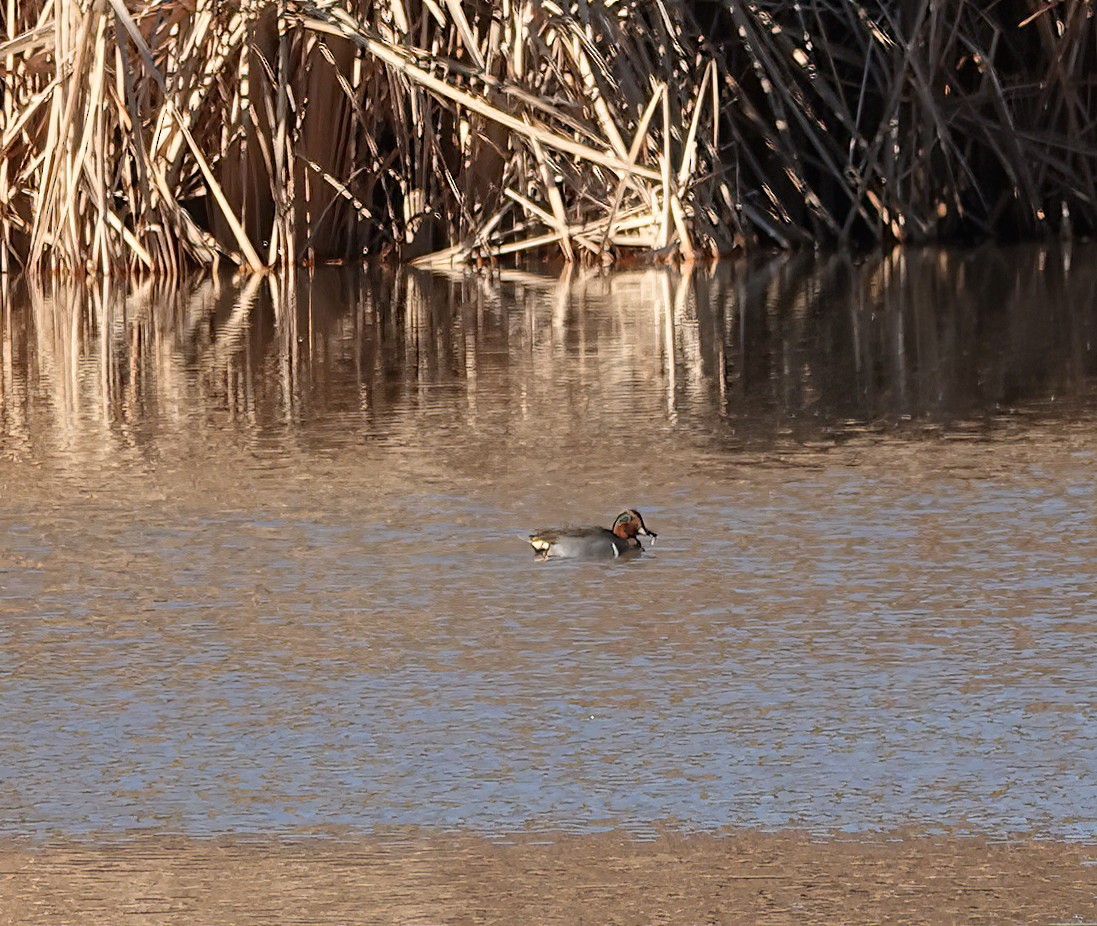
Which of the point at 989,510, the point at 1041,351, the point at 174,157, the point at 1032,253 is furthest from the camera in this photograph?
the point at 1032,253

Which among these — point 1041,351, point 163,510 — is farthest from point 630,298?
point 163,510

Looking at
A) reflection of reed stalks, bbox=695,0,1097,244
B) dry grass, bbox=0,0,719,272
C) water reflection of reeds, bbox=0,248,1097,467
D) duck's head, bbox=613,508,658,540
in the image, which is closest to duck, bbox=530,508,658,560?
duck's head, bbox=613,508,658,540

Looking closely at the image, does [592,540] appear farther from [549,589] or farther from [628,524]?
[549,589]

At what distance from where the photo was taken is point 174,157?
13461 millimetres

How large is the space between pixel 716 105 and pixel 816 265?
1166 mm

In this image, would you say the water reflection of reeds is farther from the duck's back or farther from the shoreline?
the shoreline

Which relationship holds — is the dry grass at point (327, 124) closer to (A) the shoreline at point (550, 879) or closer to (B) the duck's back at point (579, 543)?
(B) the duck's back at point (579, 543)

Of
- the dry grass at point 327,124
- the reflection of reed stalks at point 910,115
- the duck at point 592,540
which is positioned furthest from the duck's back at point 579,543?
the reflection of reed stalks at point 910,115

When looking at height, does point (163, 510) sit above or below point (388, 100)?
below

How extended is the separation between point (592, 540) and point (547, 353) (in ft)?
13.3

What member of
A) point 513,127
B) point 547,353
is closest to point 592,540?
point 547,353

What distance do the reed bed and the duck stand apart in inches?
312

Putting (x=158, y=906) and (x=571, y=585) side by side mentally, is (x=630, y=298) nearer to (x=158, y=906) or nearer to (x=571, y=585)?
(x=571, y=585)

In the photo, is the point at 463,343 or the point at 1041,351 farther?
the point at 463,343
